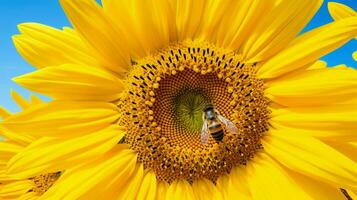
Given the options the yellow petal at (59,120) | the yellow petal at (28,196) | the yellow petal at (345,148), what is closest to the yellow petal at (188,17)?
the yellow petal at (59,120)

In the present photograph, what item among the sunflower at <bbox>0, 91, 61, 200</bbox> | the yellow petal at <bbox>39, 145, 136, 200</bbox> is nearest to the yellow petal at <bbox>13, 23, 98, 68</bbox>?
the yellow petal at <bbox>39, 145, 136, 200</bbox>

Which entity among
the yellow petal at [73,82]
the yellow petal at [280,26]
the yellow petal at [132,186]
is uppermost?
the yellow petal at [280,26]

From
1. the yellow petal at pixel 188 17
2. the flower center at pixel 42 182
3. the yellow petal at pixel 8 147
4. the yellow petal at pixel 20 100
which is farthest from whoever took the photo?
the yellow petal at pixel 20 100

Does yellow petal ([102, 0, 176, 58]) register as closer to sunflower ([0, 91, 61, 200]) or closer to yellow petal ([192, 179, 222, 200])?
yellow petal ([192, 179, 222, 200])

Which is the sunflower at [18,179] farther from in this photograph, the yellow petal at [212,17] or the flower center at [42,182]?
the yellow petal at [212,17]

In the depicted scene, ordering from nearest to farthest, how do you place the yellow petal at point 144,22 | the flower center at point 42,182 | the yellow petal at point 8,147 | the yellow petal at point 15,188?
the yellow petal at point 144,22
the flower center at point 42,182
the yellow petal at point 8,147
the yellow petal at point 15,188

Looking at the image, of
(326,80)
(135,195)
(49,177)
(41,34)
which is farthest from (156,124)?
(49,177)
